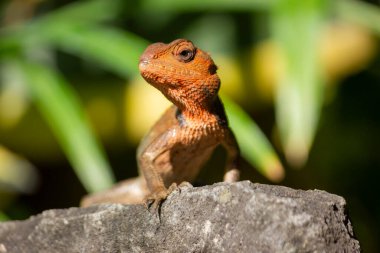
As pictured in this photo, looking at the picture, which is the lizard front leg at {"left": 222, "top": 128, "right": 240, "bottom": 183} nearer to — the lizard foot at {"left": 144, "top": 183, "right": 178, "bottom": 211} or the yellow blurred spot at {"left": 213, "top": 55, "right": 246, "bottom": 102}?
the lizard foot at {"left": 144, "top": 183, "right": 178, "bottom": 211}

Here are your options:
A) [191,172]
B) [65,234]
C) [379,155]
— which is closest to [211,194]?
[65,234]

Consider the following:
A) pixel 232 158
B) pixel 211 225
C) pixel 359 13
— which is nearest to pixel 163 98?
pixel 359 13

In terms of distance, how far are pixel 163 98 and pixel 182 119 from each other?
188 centimetres

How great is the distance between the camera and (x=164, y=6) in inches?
154

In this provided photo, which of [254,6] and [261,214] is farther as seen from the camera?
[254,6]

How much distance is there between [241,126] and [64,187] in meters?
2.50

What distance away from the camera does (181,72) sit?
8.00 ft

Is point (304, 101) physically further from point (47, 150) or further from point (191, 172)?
point (47, 150)

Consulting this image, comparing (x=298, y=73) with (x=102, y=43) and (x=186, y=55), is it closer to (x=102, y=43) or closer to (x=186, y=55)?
(x=186, y=55)

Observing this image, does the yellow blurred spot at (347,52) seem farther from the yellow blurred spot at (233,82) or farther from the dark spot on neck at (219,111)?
the dark spot on neck at (219,111)

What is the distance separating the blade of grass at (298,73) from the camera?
2963 millimetres

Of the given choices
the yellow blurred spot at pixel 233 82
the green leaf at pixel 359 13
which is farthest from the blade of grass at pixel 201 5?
the yellow blurred spot at pixel 233 82

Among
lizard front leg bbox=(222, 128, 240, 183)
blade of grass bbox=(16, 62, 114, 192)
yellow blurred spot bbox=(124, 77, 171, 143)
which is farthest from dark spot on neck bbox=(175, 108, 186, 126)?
yellow blurred spot bbox=(124, 77, 171, 143)

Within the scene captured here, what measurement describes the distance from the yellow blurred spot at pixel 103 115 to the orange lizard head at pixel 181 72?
215cm
